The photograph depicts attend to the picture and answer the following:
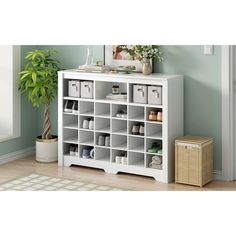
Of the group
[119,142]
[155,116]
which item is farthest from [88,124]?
[155,116]

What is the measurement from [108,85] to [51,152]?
2.89 feet

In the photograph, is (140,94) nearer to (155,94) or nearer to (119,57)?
(155,94)

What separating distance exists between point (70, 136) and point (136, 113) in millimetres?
794

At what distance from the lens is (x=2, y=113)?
16.3ft

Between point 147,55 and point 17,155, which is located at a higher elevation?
point 147,55

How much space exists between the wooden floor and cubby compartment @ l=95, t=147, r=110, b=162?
0.12 meters

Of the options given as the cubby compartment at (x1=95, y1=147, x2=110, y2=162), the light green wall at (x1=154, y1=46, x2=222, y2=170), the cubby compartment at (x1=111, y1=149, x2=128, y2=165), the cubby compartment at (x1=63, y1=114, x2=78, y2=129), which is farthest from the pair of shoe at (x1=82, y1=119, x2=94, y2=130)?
the light green wall at (x1=154, y1=46, x2=222, y2=170)

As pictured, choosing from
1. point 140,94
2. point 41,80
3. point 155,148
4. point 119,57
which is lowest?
point 155,148

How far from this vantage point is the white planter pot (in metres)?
4.83

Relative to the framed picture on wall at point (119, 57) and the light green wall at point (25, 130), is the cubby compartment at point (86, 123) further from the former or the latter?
the light green wall at point (25, 130)

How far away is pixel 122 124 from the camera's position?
4.55 meters

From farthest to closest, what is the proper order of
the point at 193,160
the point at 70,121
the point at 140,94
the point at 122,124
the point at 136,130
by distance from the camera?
the point at 70,121 < the point at 122,124 < the point at 136,130 < the point at 140,94 < the point at 193,160

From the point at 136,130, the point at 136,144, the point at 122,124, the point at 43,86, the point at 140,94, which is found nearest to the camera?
the point at 140,94
